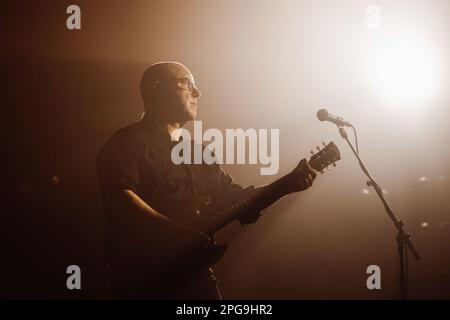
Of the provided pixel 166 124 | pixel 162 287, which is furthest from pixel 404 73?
pixel 162 287

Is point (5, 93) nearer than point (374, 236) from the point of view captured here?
Yes

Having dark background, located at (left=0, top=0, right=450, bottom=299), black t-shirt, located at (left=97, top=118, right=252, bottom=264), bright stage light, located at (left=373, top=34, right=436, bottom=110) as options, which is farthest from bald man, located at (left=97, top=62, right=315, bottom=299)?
bright stage light, located at (left=373, top=34, right=436, bottom=110)

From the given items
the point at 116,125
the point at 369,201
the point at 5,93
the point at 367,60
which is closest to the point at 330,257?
the point at 369,201

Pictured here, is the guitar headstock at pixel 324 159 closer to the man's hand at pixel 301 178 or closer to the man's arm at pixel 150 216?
the man's hand at pixel 301 178

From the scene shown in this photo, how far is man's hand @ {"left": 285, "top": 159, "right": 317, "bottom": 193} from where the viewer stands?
204cm

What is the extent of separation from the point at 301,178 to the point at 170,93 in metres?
0.78

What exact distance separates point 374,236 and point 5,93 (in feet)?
8.42

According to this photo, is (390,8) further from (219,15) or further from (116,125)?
(116,125)

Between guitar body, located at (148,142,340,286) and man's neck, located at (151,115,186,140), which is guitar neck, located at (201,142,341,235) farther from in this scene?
man's neck, located at (151,115,186,140)

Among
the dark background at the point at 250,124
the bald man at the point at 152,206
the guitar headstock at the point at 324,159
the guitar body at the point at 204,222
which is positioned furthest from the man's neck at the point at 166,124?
the guitar headstock at the point at 324,159

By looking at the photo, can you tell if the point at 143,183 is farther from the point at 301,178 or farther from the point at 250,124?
the point at 250,124

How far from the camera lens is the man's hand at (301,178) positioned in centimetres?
204

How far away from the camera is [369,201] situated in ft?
10.1

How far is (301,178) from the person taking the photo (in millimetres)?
2043
